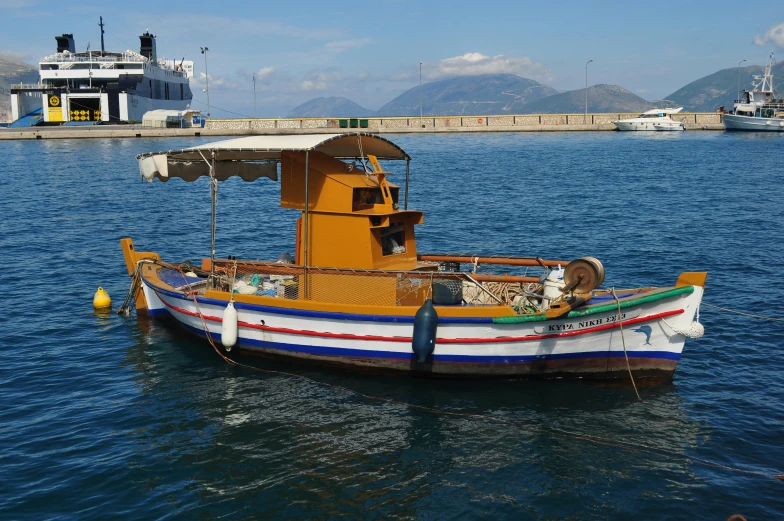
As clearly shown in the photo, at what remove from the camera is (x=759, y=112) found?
107m

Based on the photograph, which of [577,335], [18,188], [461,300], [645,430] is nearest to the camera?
[645,430]

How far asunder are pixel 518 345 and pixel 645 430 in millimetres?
2782

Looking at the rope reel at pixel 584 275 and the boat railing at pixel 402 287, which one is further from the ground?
the rope reel at pixel 584 275

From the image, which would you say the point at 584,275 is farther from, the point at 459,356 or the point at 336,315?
the point at 336,315

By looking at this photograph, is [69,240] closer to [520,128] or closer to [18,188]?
[18,188]

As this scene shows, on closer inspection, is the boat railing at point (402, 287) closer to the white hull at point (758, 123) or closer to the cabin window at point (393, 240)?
the cabin window at point (393, 240)

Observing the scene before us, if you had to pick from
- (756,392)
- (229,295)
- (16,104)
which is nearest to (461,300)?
(229,295)

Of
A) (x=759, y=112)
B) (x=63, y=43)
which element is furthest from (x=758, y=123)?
(x=63, y=43)

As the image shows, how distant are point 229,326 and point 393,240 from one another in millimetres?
4081

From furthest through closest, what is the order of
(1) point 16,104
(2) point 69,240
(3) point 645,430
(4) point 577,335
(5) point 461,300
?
(1) point 16,104, (2) point 69,240, (5) point 461,300, (4) point 577,335, (3) point 645,430

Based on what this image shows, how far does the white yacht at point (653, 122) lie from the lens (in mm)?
111125

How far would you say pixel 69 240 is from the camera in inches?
1204

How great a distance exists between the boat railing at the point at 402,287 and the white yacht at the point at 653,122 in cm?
10547

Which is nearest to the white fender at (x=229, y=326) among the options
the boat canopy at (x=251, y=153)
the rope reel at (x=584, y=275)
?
the boat canopy at (x=251, y=153)
